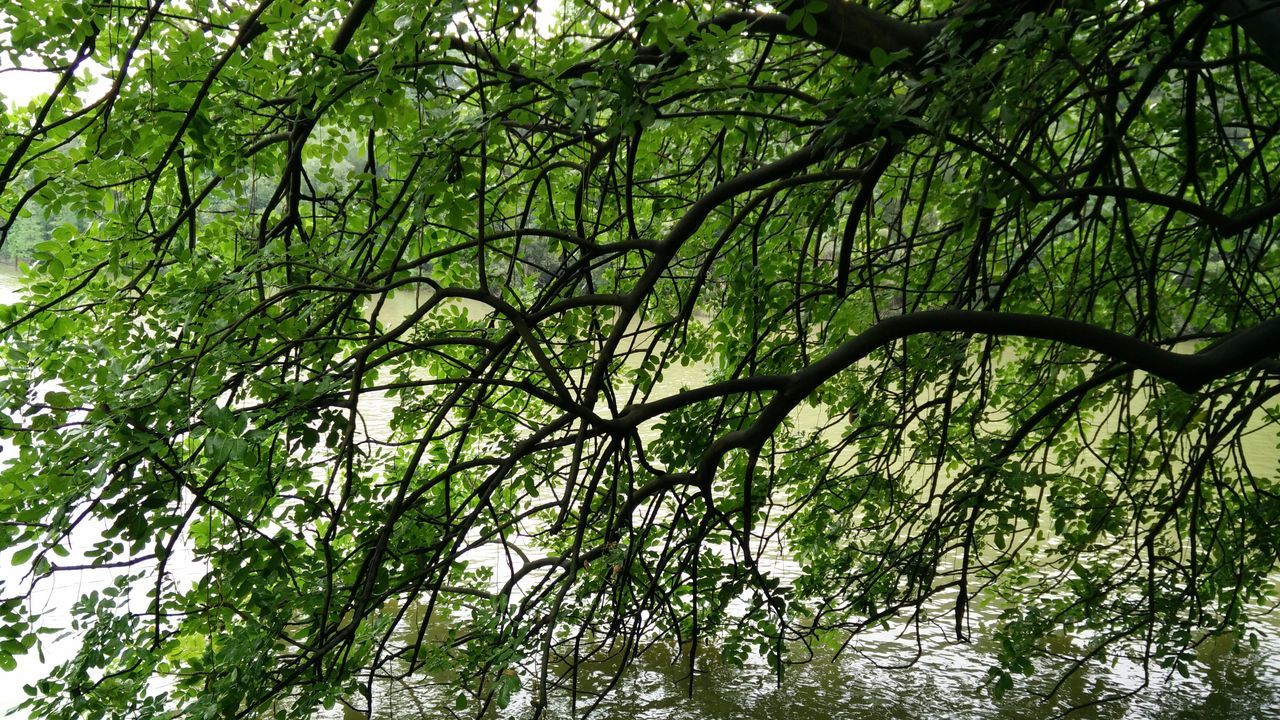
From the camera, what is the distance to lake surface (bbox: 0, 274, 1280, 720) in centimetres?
686

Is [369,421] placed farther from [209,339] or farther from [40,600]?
[209,339]

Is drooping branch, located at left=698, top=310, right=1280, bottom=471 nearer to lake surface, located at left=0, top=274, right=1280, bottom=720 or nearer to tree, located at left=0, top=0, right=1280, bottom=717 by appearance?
tree, located at left=0, top=0, right=1280, bottom=717

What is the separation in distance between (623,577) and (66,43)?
248cm

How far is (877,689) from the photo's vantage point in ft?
23.8

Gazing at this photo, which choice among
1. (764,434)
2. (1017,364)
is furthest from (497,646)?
(1017,364)

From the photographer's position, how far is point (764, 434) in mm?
3361

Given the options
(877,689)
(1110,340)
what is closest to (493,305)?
(1110,340)

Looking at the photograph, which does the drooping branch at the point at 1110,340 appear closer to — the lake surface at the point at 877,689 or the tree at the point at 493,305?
the tree at the point at 493,305

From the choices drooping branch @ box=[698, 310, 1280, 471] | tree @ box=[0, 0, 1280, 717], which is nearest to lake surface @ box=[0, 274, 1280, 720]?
tree @ box=[0, 0, 1280, 717]

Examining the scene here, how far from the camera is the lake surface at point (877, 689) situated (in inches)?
270

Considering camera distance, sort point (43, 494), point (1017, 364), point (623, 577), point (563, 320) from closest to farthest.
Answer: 1. point (43, 494)
2. point (623, 577)
3. point (563, 320)
4. point (1017, 364)

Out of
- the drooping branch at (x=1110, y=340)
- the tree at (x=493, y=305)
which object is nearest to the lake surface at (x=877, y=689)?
the tree at (x=493, y=305)

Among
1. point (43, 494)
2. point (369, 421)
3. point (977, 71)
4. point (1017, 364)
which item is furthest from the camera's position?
point (369, 421)

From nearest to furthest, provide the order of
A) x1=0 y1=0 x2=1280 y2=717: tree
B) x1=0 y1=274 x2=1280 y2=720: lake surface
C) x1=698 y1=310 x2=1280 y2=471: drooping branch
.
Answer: x1=0 y1=0 x2=1280 y2=717: tree → x1=698 y1=310 x2=1280 y2=471: drooping branch → x1=0 y1=274 x2=1280 y2=720: lake surface
